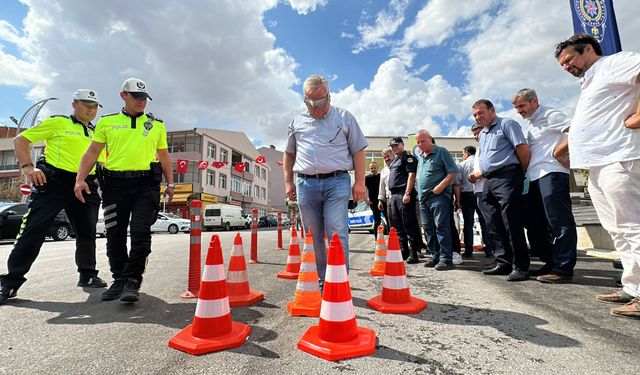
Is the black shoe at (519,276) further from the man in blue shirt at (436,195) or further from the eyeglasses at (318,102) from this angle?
the eyeglasses at (318,102)

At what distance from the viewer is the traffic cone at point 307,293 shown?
8.96ft

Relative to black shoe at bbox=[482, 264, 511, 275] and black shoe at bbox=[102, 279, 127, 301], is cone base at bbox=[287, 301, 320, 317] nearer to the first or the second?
black shoe at bbox=[102, 279, 127, 301]

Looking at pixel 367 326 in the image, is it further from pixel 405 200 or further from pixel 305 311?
pixel 405 200

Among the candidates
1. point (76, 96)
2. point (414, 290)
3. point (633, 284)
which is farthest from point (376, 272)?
point (76, 96)

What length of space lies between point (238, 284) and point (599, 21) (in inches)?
338

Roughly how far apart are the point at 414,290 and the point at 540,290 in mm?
1310

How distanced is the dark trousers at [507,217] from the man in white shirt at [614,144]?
98 cm

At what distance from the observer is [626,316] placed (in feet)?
8.51

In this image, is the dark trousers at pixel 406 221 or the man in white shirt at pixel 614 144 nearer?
the man in white shirt at pixel 614 144

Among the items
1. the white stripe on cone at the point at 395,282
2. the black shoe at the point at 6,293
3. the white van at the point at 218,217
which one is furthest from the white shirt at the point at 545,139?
the white van at the point at 218,217

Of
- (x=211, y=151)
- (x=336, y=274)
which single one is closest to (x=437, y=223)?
(x=336, y=274)

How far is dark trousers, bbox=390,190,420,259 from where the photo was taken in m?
5.59

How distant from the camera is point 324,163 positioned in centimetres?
324

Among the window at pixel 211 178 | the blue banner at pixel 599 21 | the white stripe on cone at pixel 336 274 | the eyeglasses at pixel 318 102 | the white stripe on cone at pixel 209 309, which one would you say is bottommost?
the white stripe on cone at pixel 209 309
